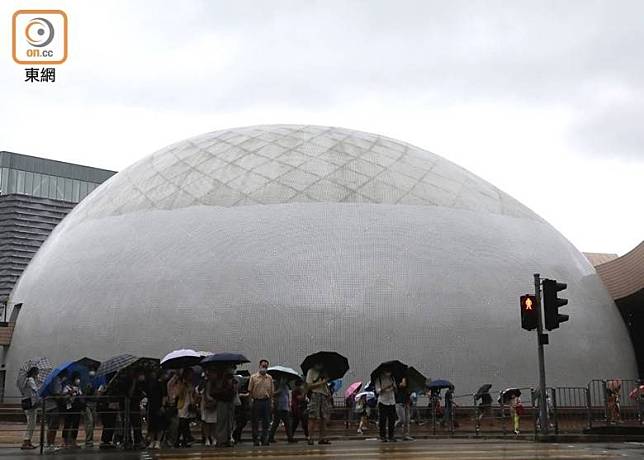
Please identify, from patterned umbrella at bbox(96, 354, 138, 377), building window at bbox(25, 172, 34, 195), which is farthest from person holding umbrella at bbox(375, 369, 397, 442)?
building window at bbox(25, 172, 34, 195)

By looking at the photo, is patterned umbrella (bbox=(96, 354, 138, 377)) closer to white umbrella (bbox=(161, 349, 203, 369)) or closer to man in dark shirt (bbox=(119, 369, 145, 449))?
man in dark shirt (bbox=(119, 369, 145, 449))

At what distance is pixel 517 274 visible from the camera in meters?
30.0

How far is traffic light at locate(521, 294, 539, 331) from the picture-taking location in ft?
55.6

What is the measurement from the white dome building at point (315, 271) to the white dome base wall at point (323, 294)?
48 mm

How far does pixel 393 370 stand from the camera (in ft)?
55.8

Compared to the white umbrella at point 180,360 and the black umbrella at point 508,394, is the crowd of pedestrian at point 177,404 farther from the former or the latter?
the black umbrella at point 508,394

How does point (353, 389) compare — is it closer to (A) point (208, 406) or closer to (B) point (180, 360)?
(A) point (208, 406)

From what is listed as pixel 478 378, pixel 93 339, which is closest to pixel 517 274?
pixel 478 378

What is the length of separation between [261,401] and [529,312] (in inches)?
216

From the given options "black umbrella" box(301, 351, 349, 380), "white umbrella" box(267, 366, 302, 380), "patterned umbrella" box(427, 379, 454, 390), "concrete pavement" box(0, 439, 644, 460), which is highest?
"black umbrella" box(301, 351, 349, 380)

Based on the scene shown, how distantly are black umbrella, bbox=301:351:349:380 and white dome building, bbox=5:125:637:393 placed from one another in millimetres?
9223

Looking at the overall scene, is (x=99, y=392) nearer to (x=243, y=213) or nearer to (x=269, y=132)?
(x=243, y=213)

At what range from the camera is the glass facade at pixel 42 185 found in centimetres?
9775

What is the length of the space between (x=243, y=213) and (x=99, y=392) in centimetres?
1358
